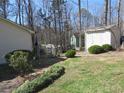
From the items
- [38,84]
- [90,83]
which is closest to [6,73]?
[38,84]

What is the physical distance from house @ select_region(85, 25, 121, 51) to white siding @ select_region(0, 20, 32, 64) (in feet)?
30.9

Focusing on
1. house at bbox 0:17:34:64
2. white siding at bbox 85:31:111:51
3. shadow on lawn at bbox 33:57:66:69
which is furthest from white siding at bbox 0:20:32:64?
white siding at bbox 85:31:111:51

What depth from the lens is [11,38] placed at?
66.7 ft

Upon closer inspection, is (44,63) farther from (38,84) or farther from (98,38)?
(98,38)

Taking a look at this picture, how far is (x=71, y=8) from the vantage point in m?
44.6

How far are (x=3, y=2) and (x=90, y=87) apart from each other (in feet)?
99.4

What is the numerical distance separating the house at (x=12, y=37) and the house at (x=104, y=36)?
30.6 feet

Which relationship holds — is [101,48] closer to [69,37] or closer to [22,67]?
[22,67]

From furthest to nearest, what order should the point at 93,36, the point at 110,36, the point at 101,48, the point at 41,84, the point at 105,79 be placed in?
the point at 93,36
the point at 110,36
the point at 101,48
the point at 41,84
the point at 105,79

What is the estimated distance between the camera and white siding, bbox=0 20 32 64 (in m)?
19.7

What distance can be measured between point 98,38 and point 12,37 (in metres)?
11.3

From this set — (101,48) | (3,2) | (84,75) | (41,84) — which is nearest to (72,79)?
(84,75)

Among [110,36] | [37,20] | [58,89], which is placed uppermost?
[37,20]

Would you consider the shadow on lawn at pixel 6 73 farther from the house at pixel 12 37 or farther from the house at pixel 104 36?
the house at pixel 104 36
